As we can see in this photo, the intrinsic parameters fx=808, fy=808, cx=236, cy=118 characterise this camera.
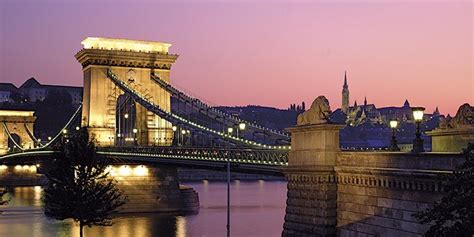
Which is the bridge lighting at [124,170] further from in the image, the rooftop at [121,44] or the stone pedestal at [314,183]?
the stone pedestal at [314,183]

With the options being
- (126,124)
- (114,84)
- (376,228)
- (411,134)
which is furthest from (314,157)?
(411,134)

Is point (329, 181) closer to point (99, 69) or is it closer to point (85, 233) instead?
point (85, 233)

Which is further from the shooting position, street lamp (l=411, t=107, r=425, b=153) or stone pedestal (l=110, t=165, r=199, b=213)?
stone pedestal (l=110, t=165, r=199, b=213)

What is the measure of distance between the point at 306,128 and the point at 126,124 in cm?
5543

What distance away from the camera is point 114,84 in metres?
82.1

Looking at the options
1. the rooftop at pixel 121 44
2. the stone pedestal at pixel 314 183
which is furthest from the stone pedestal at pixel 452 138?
the rooftop at pixel 121 44

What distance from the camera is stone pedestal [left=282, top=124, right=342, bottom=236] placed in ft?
110

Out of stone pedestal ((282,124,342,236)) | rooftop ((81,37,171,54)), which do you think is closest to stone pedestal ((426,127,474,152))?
stone pedestal ((282,124,342,236))

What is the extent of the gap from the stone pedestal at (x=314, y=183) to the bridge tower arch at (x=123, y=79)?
4565 cm

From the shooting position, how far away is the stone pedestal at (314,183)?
33656 mm

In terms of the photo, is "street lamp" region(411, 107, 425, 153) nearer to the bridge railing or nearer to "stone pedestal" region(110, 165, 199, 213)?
the bridge railing

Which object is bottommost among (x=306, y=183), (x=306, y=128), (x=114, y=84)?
(x=306, y=183)

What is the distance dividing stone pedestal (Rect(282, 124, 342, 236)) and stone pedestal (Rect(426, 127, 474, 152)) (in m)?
5.21

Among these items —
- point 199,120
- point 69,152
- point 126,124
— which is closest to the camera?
point 69,152
